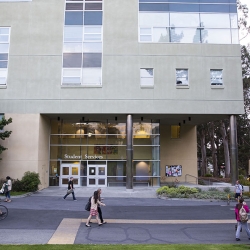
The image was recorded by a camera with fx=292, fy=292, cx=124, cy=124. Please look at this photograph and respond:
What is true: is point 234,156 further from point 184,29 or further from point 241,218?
point 241,218

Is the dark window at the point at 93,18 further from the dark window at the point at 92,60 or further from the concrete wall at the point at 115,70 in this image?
the dark window at the point at 92,60

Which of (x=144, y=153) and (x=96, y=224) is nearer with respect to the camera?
(x=96, y=224)

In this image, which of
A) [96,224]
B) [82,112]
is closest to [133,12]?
[82,112]

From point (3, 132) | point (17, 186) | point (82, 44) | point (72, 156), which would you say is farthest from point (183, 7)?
point (17, 186)

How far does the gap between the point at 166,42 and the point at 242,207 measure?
19.3 meters

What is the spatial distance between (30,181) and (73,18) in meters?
15.1

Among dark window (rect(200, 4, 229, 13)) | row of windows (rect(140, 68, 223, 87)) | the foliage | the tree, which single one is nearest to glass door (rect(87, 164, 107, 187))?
the foliage

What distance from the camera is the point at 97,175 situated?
1155 inches

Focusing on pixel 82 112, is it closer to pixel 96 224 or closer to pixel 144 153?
pixel 144 153

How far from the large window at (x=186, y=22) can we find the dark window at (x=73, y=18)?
556 cm

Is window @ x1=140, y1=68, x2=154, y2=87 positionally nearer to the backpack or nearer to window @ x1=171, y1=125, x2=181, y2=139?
window @ x1=171, y1=125, x2=181, y2=139

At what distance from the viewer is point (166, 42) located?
2662cm

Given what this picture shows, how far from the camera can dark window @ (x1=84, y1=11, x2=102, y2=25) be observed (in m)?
26.9

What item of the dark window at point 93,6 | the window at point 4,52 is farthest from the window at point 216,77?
the window at point 4,52
